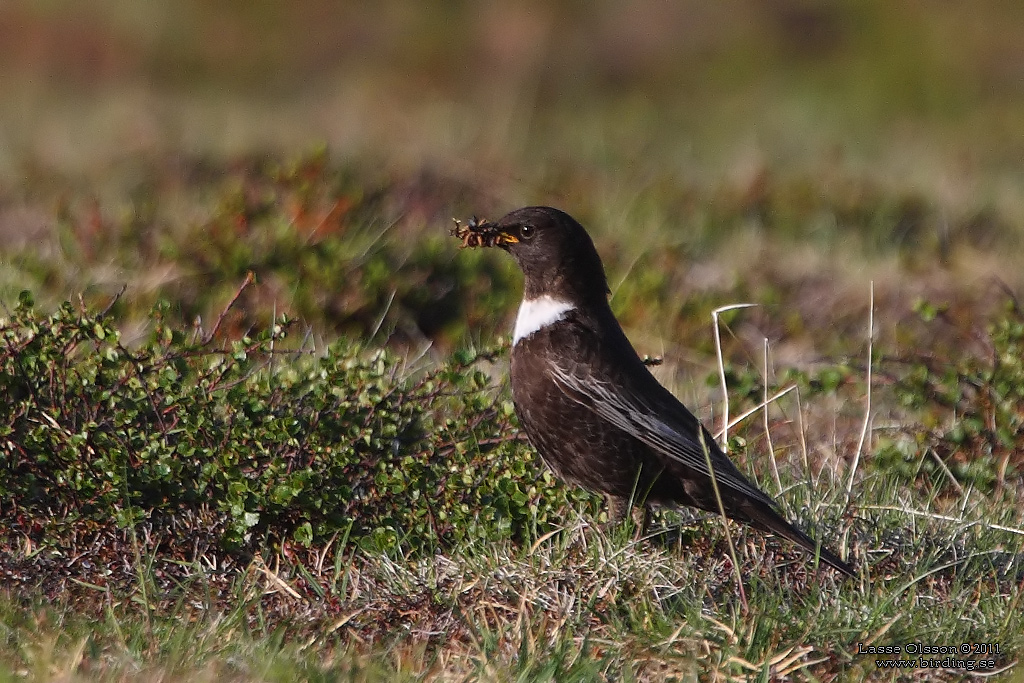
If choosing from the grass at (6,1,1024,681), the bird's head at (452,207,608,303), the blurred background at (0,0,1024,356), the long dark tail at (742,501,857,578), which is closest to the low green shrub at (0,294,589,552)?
the grass at (6,1,1024,681)

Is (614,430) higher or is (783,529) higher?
(614,430)

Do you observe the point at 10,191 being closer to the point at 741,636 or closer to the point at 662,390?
the point at 662,390

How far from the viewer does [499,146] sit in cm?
1004

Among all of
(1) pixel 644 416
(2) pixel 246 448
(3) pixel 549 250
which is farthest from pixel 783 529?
(2) pixel 246 448

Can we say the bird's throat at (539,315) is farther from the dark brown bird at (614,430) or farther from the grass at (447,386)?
the grass at (447,386)

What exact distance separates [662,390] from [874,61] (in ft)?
38.1

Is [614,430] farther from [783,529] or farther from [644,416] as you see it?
[783,529]

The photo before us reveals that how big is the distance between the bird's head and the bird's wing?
1.12 ft

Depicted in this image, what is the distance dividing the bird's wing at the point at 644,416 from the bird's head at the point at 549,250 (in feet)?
1.12

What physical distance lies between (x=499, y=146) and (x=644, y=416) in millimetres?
5993

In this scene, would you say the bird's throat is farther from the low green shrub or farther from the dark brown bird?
the low green shrub

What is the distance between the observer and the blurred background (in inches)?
273

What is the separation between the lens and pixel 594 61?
1523 centimetres

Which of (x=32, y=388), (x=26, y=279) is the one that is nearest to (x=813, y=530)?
(x=32, y=388)
